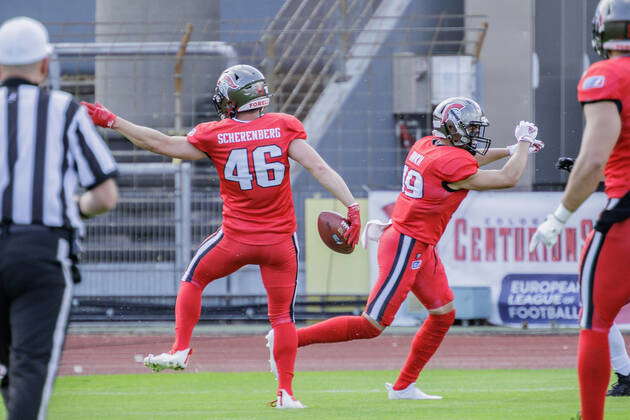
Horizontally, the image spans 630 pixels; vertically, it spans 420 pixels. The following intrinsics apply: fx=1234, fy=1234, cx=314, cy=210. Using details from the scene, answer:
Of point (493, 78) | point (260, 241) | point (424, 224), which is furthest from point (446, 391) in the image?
point (493, 78)

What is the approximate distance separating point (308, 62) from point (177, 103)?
1888 mm

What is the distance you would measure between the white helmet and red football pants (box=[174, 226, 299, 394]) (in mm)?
3087

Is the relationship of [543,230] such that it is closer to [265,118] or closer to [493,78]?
[265,118]

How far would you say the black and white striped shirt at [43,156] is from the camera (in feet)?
A: 14.7

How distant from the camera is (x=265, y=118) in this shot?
Result: 752cm

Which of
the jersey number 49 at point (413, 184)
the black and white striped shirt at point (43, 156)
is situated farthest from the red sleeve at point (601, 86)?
the jersey number 49 at point (413, 184)

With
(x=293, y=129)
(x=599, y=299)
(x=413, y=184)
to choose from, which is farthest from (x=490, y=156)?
(x=599, y=299)

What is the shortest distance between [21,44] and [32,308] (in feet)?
3.20

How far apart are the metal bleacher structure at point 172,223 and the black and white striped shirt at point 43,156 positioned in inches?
442

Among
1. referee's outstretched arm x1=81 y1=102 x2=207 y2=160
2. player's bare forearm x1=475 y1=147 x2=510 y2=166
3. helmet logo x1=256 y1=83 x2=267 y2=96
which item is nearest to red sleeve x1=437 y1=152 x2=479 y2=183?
player's bare forearm x1=475 y1=147 x2=510 y2=166

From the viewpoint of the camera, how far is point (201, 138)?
7578 millimetres

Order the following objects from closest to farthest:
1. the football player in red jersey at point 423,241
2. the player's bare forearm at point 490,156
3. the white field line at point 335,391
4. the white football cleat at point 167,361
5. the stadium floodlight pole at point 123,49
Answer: the white football cleat at point 167,361
the football player in red jersey at point 423,241
the player's bare forearm at point 490,156
the white field line at point 335,391
the stadium floodlight pole at point 123,49

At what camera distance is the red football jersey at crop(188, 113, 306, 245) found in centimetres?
746

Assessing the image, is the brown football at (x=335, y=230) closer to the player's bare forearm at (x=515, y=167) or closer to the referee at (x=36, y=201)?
the player's bare forearm at (x=515, y=167)
